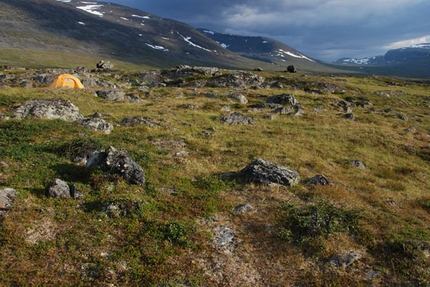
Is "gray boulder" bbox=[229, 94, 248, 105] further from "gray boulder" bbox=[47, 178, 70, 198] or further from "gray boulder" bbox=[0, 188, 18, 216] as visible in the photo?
"gray boulder" bbox=[0, 188, 18, 216]

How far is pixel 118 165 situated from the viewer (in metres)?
13.7

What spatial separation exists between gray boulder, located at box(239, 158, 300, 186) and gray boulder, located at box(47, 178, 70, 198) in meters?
8.84

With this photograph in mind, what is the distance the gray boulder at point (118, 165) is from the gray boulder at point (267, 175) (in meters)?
5.83

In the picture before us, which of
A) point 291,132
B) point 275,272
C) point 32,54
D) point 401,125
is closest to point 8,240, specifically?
point 275,272

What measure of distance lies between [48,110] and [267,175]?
19441 mm

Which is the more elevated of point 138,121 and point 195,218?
point 138,121

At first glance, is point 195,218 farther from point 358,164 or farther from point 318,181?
point 358,164

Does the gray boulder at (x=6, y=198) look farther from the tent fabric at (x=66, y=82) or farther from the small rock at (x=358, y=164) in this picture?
the tent fabric at (x=66, y=82)

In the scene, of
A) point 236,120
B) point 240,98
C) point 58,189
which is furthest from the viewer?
point 240,98

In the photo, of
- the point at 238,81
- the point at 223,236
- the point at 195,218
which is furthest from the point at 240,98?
the point at 223,236

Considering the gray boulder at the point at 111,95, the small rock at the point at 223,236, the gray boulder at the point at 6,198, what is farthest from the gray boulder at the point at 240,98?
the gray boulder at the point at 6,198

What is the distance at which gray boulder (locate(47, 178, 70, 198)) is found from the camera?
11773mm

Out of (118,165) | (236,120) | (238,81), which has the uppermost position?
(238,81)

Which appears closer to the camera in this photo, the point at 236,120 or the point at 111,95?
the point at 236,120
